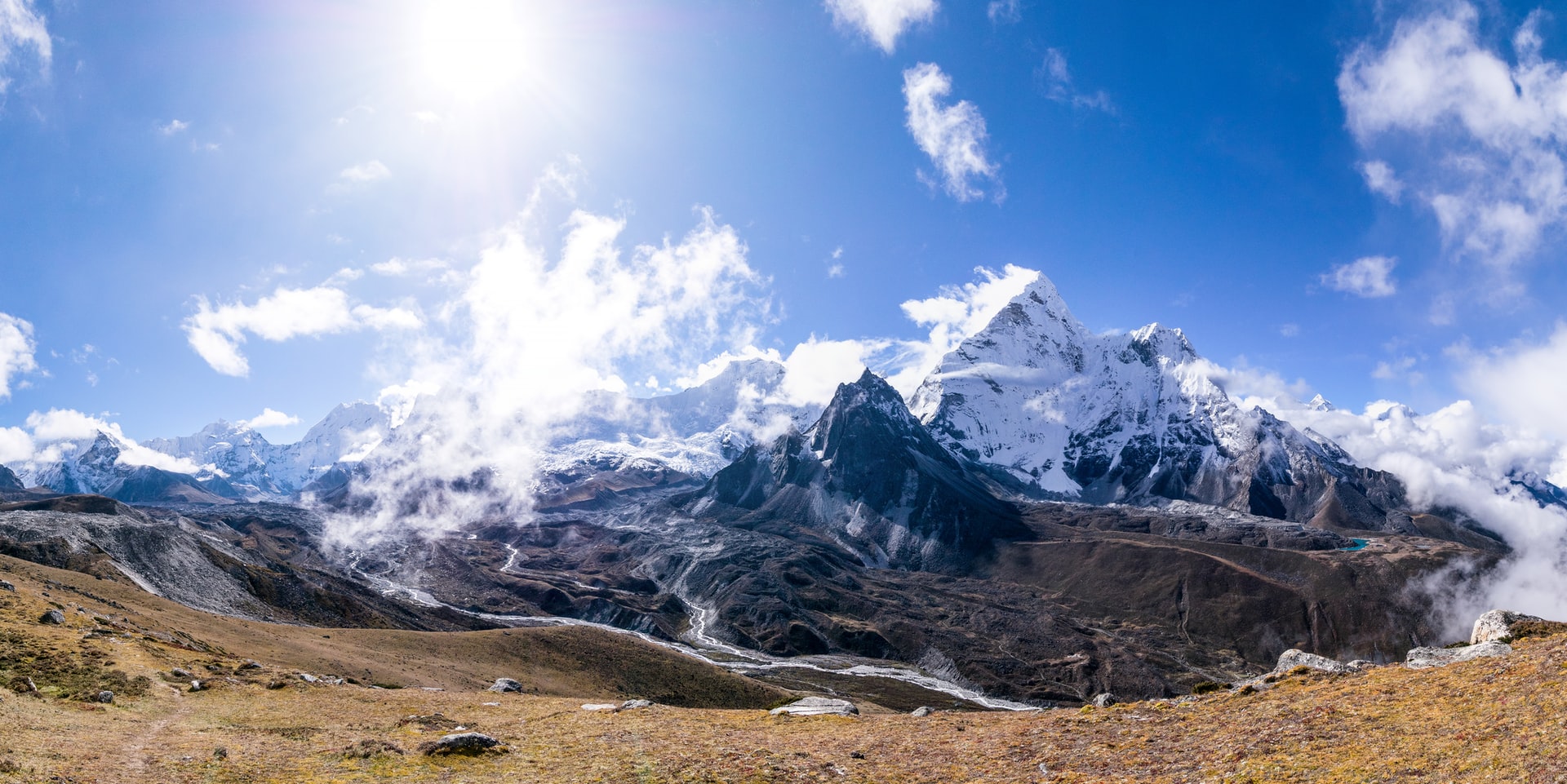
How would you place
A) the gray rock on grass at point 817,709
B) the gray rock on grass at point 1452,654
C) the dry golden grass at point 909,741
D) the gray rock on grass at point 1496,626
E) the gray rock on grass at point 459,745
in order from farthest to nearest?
the gray rock on grass at point 817,709 → the gray rock on grass at point 1496,626 → the gray rock on grass at point 1452,654 → the gray rock on grass at point 459,745 → the dry golden grass at point 909,741

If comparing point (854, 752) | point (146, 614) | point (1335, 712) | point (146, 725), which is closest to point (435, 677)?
point (146, 614)

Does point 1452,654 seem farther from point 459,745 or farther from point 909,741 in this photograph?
point 459,745

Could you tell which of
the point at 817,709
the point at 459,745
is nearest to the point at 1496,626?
the point at 817,709

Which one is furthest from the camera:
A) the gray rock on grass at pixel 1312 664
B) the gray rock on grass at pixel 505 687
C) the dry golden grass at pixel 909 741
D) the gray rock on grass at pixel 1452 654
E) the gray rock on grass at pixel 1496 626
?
the gray rock on grass at pixel 505 687

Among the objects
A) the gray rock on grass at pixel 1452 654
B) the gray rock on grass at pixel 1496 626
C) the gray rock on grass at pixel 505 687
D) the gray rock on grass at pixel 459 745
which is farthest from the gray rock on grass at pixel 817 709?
the gray rock on grass at pixel 505 687

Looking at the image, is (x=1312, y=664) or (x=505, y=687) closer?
(x=1312, y=664)

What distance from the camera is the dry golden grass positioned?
19.1 meters

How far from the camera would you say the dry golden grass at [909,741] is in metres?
19.1

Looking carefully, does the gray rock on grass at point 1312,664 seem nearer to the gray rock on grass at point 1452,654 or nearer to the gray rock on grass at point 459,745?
the gray rock on grass at point 1452,654

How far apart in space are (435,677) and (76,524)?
10766cm

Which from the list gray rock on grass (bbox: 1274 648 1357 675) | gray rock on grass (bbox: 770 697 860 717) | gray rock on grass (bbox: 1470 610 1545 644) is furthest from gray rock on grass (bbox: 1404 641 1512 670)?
gray rock on grass (bbox: 770 697 860 717)

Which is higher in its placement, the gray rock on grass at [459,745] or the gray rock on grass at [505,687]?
the gray rock on grass at [459,745]

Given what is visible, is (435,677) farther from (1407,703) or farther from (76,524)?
(76,524)

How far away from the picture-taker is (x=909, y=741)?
1131 inches
